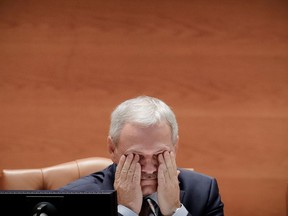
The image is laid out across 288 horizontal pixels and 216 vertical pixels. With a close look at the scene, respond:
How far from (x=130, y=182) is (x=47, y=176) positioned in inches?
31.3

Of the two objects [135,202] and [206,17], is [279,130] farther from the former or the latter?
[135,202]

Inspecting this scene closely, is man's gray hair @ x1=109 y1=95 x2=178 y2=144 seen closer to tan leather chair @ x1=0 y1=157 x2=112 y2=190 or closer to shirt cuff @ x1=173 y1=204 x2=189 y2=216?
shirt cuff @ x1=173 y1=204 x2=189 y2=216

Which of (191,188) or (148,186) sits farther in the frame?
(191,188)

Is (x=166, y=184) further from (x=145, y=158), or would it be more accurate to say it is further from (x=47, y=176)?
(x=47, y=176)

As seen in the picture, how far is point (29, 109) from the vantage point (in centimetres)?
351

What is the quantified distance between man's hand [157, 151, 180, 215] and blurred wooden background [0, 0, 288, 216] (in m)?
1.52

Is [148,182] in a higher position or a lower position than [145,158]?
lower

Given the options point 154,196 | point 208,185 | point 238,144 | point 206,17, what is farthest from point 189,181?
point 206,17

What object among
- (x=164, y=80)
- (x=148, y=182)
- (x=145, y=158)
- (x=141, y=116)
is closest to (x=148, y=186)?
(x=148, y=182)

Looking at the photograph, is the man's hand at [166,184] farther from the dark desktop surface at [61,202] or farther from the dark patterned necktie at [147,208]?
the dark desktop surface at [61,202]

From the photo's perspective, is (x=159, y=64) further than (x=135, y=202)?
Yes

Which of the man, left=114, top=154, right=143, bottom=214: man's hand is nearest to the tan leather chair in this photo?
the man

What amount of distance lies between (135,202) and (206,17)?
188 centimetres

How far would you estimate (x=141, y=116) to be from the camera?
2.01 m
